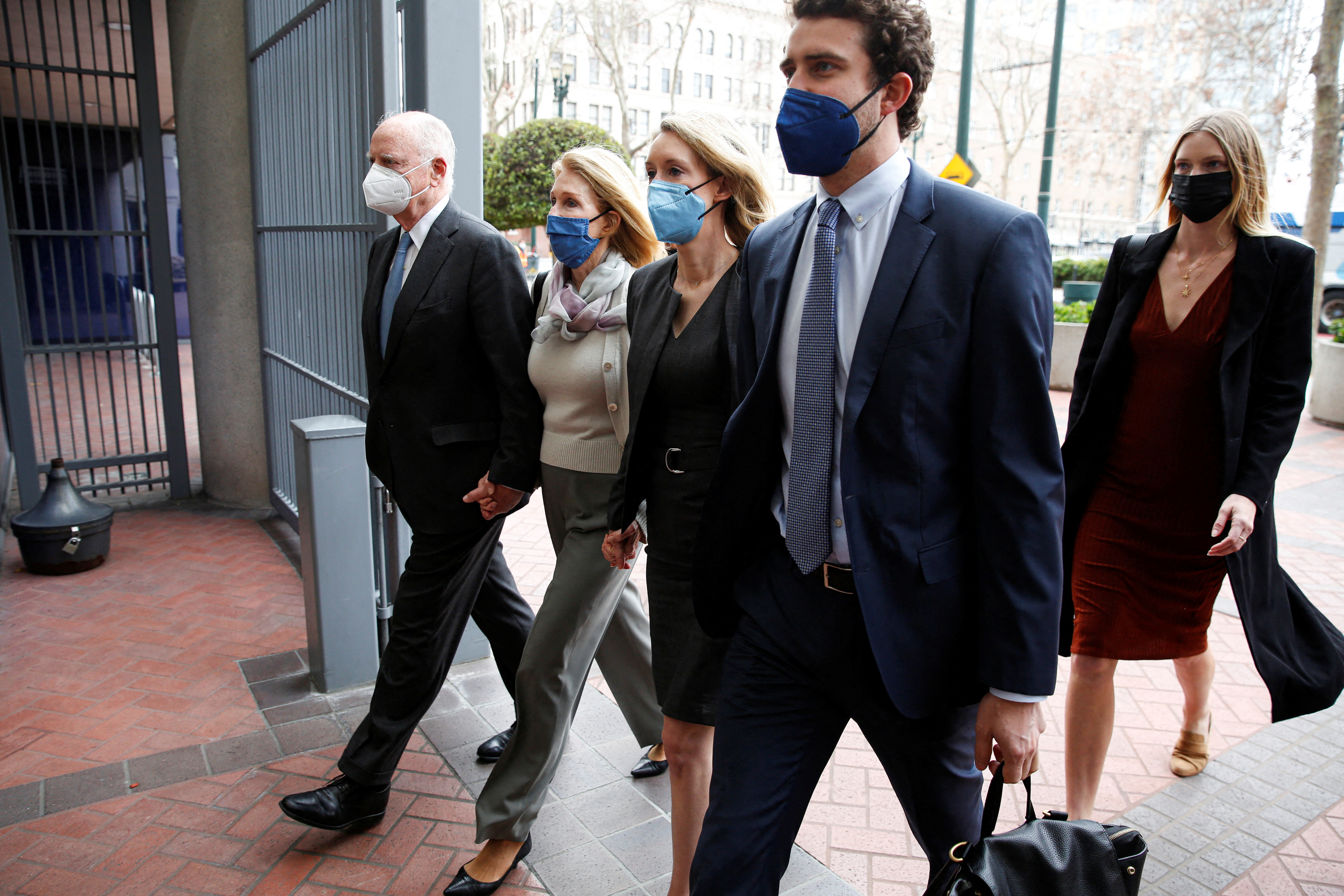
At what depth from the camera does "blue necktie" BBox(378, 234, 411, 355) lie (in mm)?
3016

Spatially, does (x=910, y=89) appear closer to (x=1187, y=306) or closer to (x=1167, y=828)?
(x=1187, y=306)

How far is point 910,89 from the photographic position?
181cm

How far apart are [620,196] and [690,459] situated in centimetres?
91

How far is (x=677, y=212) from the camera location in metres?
2.44

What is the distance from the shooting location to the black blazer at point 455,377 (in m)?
2.89

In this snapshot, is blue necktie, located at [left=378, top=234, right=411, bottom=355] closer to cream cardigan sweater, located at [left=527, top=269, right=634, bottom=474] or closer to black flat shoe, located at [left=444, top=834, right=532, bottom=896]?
cream cardigan sweater, located at [left=527, top=269, right=634, bottom=474]

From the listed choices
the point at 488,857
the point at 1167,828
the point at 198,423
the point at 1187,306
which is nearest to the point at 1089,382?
the point at 1187,306

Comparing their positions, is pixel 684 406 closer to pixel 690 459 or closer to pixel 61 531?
pixel 690 459

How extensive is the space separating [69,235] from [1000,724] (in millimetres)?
7166

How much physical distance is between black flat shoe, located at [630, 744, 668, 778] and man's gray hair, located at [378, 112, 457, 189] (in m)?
2.06

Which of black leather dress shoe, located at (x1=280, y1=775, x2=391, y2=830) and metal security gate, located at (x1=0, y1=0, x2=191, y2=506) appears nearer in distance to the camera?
black leather dress shoe, located at (x1=280, y1=775, x2=391, y2=830)

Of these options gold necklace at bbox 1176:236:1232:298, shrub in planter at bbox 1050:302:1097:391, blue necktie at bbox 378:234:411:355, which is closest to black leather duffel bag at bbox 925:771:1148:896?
Result: gold necklace at bbox 1176:236:1232:298

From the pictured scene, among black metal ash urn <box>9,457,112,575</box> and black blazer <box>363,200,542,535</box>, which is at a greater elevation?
black blazer <box>363,200,542,535</box>

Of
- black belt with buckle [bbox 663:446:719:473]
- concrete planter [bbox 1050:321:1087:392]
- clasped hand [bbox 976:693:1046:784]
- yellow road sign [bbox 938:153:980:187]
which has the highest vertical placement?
yellow road sign [bbox 938:153:980:187]
